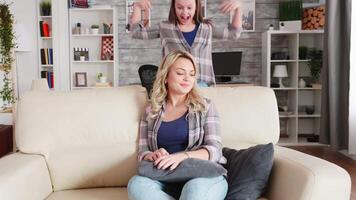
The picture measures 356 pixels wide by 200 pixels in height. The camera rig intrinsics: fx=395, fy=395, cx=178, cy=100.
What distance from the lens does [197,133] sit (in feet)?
6.18

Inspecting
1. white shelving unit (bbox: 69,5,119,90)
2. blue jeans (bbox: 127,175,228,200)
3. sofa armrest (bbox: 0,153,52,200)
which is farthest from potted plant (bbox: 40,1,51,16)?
blue jeans (bbox: 127,175,228,200)

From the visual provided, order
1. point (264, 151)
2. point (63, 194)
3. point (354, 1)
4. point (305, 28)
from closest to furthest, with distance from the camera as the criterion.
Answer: point (264, 151)
point (63, 194)
point (354, 1)
point (305, 28)

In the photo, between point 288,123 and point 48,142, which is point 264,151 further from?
point 288,123

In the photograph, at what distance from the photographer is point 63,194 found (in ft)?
6.11

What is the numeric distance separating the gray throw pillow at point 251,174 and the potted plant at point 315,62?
135 inches

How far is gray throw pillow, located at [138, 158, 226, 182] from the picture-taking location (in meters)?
1.67

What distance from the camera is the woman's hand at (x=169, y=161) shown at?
5.59 feet

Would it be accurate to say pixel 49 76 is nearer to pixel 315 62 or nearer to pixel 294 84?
pixel 294 84

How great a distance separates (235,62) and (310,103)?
1183 mm

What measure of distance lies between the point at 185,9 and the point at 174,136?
2.80 feet

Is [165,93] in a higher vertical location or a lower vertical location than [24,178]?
higher

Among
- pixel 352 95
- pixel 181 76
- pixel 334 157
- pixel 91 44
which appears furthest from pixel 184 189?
pixel 91 44

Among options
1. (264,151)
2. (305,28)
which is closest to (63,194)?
(264,151)

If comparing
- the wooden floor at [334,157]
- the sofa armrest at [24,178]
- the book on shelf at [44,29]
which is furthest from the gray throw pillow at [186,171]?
the book on shelf at [44,29]
